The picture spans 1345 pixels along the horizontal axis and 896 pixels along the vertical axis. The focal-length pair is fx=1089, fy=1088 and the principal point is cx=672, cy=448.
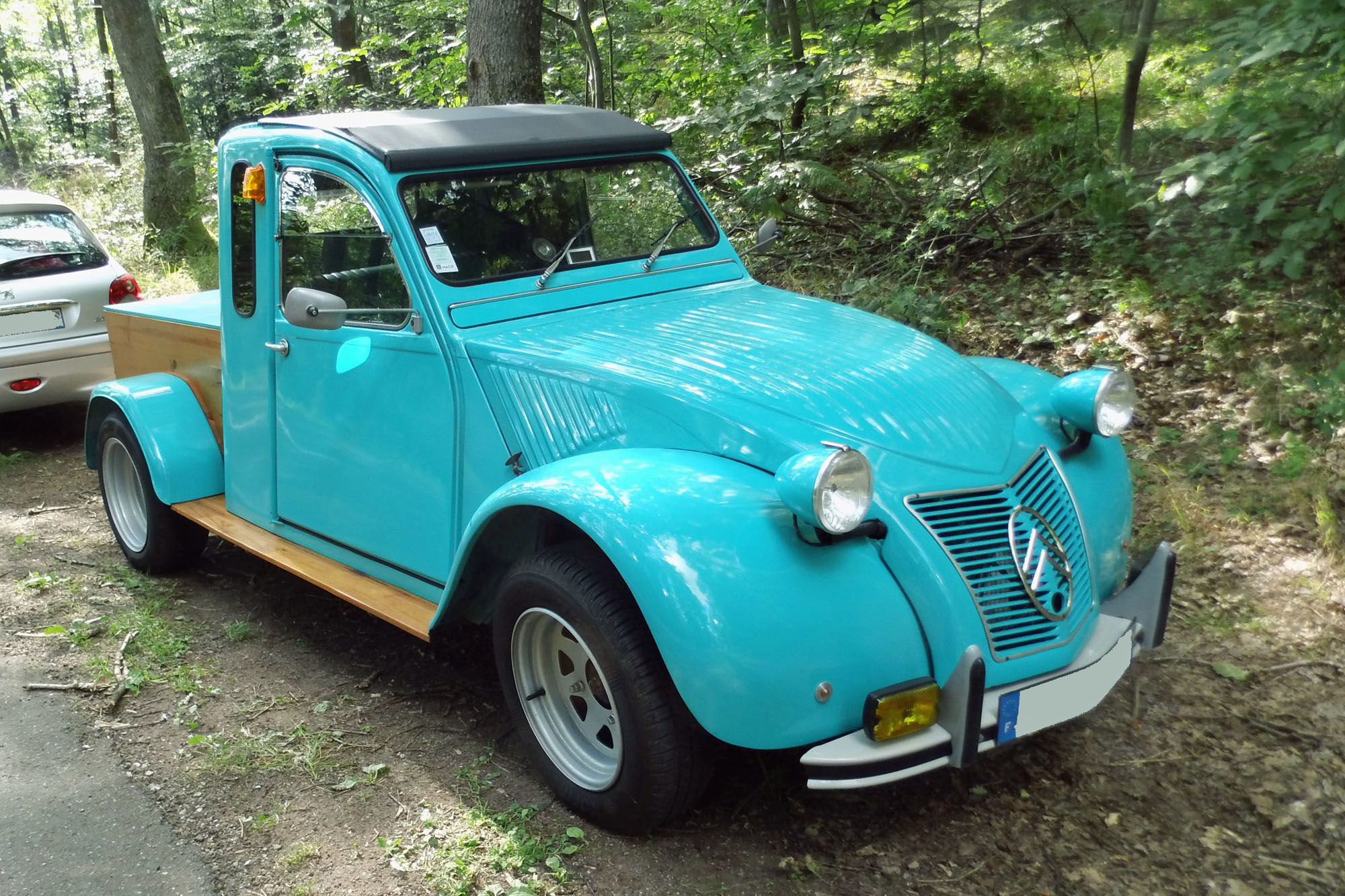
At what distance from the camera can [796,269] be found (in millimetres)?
7797

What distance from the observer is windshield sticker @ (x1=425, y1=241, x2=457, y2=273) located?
356 centimetres

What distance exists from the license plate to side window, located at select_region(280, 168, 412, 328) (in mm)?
2225

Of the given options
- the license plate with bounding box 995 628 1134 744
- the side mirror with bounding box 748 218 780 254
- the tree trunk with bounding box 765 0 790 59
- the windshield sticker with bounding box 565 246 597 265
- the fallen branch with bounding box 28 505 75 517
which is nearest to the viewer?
the license plate with bounding box 995 628 1134 744

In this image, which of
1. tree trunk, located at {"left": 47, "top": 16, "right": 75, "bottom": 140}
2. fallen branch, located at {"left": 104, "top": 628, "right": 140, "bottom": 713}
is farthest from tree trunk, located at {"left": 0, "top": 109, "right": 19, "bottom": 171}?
fallen branch, located at {"left": 104, "top": 628, "right": 140, "bottom": 713}

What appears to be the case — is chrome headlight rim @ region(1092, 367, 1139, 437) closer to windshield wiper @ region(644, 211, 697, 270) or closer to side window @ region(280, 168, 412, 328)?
windshield wiper @ region(644, 211, 697, 270)

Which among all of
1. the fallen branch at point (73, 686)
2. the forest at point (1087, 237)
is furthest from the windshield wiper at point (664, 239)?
the fallen branch at point (73, 686)

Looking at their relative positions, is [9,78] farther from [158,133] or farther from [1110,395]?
[1110,395]

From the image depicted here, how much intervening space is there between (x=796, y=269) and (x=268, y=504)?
4.52 meters

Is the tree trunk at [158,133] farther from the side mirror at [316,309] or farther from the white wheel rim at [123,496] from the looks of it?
the side mirror at [316,309]

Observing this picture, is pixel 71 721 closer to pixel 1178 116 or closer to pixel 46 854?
pixel 46 854

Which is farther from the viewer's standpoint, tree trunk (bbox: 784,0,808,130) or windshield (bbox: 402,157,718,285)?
tree trunk (bbox: 784,0,808,130)

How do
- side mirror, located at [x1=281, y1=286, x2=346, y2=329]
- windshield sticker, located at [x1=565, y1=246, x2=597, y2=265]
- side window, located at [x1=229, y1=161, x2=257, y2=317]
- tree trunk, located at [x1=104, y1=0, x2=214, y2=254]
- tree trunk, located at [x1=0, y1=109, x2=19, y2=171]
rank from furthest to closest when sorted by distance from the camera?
tree trunk, located at [x1=0, y1=109, x2=19, y2=171]
tree trunk, located at [x1=104, y1=0, x2=214, y2=254]
side window, located at [x1=229, y1=161, x2=257, y2=317]
windshield sticker, located at [x1=565, y1=246, x2=597, y2=265]
side mirror, located at [x1=281, y1=286, x2=346, y2=329]

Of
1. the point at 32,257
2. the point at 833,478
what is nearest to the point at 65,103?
the point at 32,257

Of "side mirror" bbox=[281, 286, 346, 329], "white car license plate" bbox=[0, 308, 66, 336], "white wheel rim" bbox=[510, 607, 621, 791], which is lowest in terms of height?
"white wheel rim" bbox=[510, 607, 621, 791]
